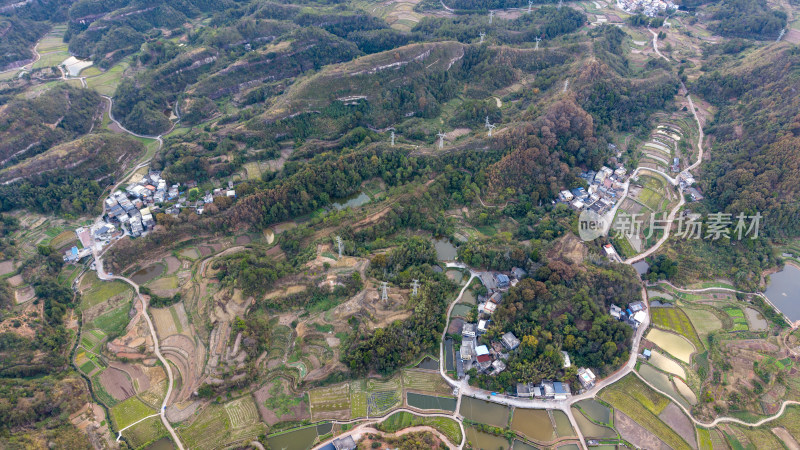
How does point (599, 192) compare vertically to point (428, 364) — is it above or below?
above

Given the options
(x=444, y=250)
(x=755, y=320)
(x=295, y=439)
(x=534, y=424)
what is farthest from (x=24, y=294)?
(x=755, y=320)

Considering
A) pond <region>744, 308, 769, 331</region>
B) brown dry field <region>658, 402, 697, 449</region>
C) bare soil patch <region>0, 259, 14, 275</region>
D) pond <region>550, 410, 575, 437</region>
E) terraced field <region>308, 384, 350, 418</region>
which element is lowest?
brown dry field <region>658, 402, 697, 449</region>

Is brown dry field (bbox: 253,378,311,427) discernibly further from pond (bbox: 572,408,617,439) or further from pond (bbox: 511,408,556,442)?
pond (bbox: 572,408,617,439)

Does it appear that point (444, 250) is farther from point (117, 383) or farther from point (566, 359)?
point (117, 383)

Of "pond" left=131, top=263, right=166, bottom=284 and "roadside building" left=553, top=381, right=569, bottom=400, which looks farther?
"pond" left=131, top=263, right=166, bottom=284

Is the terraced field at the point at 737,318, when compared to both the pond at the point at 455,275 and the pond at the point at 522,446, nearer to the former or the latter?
the pond at the point at 522,446

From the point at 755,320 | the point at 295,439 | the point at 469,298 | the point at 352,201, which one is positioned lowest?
the point at 755,320

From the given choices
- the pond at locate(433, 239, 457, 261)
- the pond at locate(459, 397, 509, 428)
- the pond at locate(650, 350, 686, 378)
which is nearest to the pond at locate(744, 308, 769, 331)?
the pond at locate(650, 350, 686, 378)
